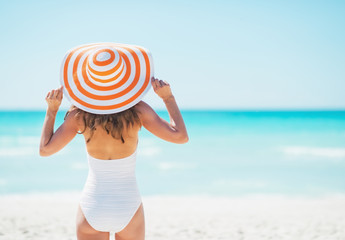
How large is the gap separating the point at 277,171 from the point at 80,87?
10.0 meters

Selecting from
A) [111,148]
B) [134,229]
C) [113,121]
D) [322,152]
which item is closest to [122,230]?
[134,229]

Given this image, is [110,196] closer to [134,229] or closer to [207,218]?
[134,229]

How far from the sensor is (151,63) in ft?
5.66

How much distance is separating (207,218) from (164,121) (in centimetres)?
403

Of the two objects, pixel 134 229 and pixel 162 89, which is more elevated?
pixel 162 89

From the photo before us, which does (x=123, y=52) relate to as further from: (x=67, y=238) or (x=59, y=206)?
(x=59, y=206)

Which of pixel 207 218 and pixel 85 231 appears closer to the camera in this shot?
pixel 85 231

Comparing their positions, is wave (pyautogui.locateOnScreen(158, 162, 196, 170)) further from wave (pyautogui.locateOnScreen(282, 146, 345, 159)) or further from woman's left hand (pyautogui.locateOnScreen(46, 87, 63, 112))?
woman's left hand (pyautogui.locateOnScreen(46, 87, 63, 112))

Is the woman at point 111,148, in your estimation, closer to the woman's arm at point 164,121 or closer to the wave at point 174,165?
the woman's arm at point 164,121

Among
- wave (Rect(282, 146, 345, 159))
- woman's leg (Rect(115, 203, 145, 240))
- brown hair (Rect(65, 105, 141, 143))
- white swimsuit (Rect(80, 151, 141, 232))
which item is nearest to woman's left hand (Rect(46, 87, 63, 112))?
brown hair (Rect(65, 105, 141, 143))

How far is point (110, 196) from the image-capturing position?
1719mm

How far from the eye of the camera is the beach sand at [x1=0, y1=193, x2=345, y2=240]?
4430 millimetres

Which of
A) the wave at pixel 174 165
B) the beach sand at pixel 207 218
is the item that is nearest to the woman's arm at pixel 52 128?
the beach sand at pixel 207 218

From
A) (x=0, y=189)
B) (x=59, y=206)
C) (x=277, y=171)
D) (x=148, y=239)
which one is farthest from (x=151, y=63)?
(x=277, y=171)
